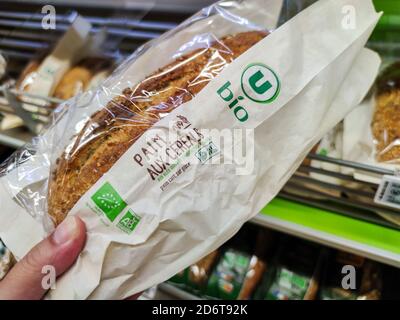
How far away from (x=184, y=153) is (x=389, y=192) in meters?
0.37

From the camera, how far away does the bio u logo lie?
0.53m

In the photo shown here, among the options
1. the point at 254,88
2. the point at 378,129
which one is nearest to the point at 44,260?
the point at 254,88

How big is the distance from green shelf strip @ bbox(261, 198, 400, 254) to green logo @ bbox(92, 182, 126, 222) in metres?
0.33

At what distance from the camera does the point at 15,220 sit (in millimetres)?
578

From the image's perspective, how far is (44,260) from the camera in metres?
0.54

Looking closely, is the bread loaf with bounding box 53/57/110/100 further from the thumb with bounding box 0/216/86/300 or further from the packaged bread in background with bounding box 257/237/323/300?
the packaged bread in background with bounding box 257/237/323/300

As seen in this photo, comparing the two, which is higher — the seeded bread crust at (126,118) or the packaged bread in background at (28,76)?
the packaged bread in background at (28,76)

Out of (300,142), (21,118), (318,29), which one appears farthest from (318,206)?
(21,118)

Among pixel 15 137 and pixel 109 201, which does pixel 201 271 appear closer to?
pixel 109 201

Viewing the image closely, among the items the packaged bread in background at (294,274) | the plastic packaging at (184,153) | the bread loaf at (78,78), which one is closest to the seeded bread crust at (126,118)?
the plastic packaging at (184,153)

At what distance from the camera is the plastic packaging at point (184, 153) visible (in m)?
0.52

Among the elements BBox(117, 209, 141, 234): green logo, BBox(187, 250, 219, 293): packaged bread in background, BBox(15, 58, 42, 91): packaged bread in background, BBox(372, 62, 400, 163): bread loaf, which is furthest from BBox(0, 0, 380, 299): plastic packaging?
BBox(15, 58, 42, 91): packaged bread in background

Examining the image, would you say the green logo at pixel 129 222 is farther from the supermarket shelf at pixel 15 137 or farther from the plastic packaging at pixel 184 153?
the supermarket shelf at pixel 15 137
